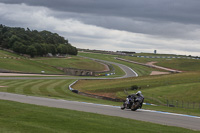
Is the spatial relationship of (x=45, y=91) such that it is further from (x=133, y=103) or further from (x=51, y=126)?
(x=51, y=126)

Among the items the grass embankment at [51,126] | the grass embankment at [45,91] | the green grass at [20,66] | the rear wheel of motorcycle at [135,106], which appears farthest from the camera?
the green grass at [20,66]

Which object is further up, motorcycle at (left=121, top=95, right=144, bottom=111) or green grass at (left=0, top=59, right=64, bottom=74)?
motorcycle at (left=121, top=95, right=144, bottom=111)

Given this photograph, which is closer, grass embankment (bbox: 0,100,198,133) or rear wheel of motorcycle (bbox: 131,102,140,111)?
grass embankment (bbox: 0,100,198,133)

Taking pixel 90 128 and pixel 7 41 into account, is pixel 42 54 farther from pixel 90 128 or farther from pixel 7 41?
pixel 90 128

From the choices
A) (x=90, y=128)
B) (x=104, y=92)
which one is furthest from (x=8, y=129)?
(x=104, y=92)

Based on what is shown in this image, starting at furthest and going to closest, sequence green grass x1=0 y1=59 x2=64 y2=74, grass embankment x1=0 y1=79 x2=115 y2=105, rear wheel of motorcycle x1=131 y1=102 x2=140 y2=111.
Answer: green grass x1=0 y1=59 x2=64 y2=74
grass embankment x1=0 y1=79 x2=115 y2=105
rear wheel of motorcycle x1=131 y1=102 x2=140 y2=111

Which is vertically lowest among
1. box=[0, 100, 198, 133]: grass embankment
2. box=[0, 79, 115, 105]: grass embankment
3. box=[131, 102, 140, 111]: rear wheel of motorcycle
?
box=[0, 79, 115, 105]: grass embankment

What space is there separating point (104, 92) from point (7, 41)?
96.5 meters

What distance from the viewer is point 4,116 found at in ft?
48.7

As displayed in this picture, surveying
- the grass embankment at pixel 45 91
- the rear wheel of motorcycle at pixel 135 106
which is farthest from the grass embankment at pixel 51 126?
the grass embankment at pixel 45 91

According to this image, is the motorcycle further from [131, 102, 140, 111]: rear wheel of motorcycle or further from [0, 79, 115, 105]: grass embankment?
[0, 79, 115, 105]: grass embankment

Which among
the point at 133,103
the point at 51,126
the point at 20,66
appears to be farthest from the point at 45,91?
the point at 20,66

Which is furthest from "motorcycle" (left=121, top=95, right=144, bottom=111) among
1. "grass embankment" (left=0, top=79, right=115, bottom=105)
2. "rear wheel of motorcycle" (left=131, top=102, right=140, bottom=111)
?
"grass embankment" (left=0, top=79, right=115, bottom=105)

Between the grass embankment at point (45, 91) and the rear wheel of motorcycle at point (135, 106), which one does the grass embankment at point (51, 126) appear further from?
the grass embankment at point (45, 91)
